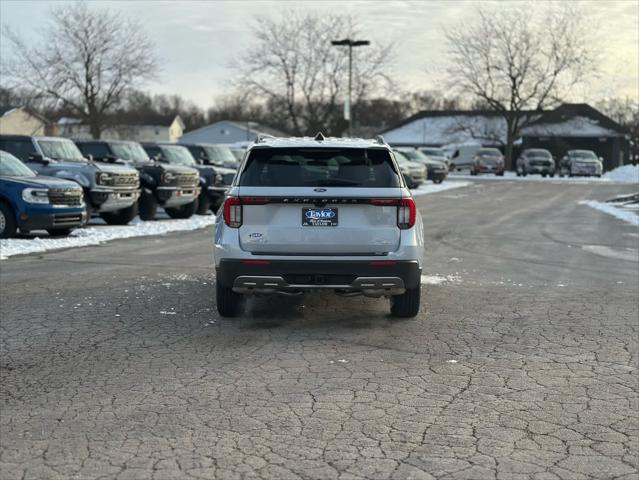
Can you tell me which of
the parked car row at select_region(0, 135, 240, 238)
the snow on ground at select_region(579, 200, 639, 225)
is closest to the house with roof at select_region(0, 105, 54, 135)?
the parked car row at select_region(0, 135, 240, 238)

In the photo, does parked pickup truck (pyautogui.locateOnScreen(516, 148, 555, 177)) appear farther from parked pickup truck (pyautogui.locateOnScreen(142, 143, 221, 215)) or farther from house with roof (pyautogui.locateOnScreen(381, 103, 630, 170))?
parked pickup truck (pyautogui.locateOnScreen(142, 143, 221, 215))

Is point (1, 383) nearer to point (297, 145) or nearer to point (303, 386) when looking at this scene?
point (303, 386)

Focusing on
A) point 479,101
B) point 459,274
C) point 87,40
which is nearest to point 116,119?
point 87,40

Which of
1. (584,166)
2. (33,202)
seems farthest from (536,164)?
(33,202)

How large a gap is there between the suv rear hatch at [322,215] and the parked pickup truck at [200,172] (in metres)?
14.0

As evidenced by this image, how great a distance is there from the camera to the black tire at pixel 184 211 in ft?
67.6

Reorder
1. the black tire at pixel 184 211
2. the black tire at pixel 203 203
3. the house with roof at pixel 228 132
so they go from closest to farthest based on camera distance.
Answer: the black tire at pixel 184 211 < the black tire at pixel 203 203 < the house with roof at pixel 228 132

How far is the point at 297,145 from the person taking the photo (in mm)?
7277

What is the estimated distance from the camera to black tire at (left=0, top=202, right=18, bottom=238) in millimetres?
14289

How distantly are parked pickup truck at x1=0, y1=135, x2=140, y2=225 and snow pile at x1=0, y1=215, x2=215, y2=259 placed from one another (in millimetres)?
A: 618

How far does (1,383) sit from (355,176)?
3.43m

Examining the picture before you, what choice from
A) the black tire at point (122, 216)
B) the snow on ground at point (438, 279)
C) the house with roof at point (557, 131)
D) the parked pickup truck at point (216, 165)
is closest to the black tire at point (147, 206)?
the black tire at point (122, 216)

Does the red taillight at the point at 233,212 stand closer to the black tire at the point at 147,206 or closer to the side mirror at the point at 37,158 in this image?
the side mirror at the point at 37,158

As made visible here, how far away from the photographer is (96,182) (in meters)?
16.9
